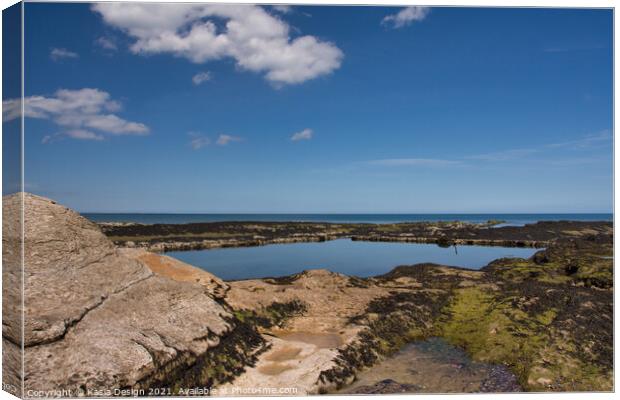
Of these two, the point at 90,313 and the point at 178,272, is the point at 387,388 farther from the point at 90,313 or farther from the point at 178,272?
the point at 178,272

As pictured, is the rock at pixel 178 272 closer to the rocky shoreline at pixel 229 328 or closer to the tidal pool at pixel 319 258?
the rocky shoreline at pixel 229 328

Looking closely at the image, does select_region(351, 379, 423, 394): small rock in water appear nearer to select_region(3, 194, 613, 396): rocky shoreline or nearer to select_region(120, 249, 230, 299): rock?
select_region(3, 194, 613, 396): rocky shoreline

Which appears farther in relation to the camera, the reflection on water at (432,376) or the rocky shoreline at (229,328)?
the reflection on water at (432,376)

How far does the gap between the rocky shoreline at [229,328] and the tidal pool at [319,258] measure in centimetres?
1961

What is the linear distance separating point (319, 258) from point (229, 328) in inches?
1508

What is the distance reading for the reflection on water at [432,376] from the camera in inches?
409

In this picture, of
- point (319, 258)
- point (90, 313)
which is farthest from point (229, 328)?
point (319, 258)

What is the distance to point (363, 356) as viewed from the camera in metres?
12.0

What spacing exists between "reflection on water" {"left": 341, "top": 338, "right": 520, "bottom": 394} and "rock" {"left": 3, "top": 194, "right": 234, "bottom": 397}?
13.6ft

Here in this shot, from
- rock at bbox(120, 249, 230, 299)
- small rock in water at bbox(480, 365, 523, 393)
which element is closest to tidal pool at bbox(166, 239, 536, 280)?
rock at bbox(120, 249, 230, 299)

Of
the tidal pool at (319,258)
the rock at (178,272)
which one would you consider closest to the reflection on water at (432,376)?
the rock at (178,272)

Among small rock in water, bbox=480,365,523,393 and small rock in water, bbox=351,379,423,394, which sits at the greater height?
small rock in water, bbox=351,379,423,394

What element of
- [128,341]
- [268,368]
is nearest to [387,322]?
[268,368]

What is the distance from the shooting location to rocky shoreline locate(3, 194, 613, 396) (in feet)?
29.0
